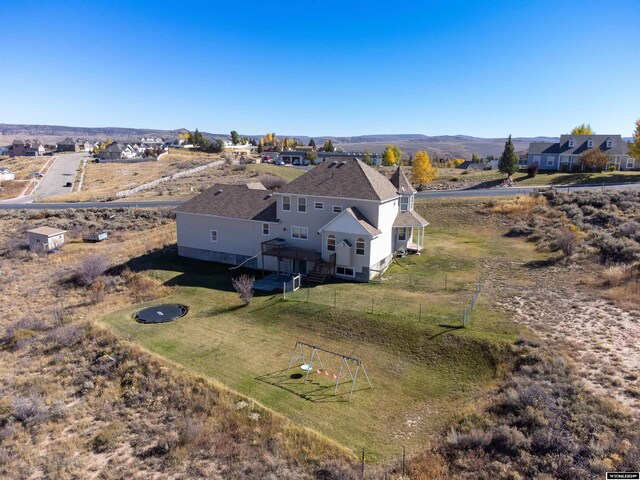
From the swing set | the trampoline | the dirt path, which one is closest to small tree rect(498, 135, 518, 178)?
the dirt path

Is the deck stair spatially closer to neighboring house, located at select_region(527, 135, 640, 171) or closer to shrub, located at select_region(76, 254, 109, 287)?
shrub, located at select_region(76, 254, 109, 287)

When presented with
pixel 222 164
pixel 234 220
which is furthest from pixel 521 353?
pixel 222 164

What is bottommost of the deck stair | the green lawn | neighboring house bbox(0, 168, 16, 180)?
the deck stair

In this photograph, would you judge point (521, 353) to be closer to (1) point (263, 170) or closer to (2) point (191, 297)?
(2) point (191, 297)

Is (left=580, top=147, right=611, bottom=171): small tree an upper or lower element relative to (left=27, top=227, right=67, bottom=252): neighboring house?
upper

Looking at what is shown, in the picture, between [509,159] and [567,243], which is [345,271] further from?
[509,159]

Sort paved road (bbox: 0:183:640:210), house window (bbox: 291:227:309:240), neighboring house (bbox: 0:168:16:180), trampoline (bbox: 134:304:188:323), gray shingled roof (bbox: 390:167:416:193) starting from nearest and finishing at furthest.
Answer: trampoline (bbox: 134:304:188:323) < house window (bbox: 291:227:309:240) < gray shingled roof (bbox: 390:167:416:193) < paved road (bbox: 0:183:640:210) < neighboring house (bbox: 0:168:16:180)
